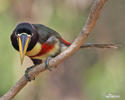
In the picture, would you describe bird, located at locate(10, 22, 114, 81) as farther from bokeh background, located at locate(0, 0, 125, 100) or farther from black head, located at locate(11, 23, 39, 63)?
bokeh background, located at locate(0, 0, 125, 100)

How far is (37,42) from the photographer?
282 cm

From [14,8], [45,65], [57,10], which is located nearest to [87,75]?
[57,10]

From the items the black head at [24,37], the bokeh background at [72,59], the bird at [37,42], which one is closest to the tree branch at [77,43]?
the bird at [37,42]

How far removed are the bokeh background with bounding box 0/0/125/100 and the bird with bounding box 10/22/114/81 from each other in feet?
4.72

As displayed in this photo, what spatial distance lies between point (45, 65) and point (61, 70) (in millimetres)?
2933

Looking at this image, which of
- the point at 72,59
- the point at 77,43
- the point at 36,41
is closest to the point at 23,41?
the point at 36,41

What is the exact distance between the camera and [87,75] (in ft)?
17.4

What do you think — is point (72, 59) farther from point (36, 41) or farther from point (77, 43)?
point (77, 43)

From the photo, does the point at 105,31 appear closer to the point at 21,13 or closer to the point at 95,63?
the point at 95,63

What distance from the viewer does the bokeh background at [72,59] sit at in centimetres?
459

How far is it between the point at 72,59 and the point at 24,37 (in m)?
3.08

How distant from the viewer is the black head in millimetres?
2490

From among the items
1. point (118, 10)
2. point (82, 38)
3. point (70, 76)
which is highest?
point (82, 38)

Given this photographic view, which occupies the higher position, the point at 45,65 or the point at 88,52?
the point at 45,65
